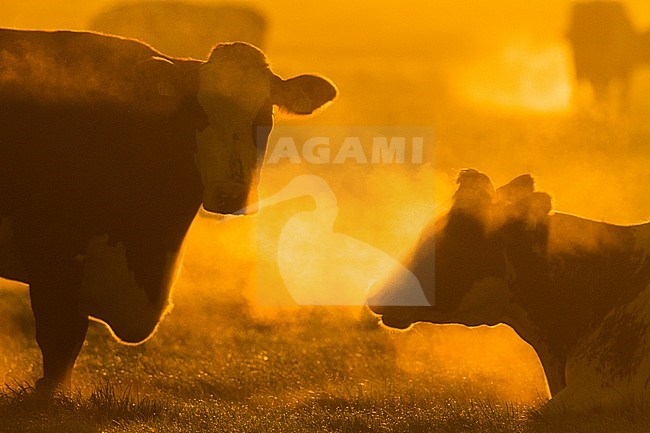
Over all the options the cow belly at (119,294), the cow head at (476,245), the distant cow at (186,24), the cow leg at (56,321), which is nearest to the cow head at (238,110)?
the cow belly at (119,294)

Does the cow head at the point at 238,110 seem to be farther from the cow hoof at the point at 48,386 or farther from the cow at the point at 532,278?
the cow hoof at the point at 48,386

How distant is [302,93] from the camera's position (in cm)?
634

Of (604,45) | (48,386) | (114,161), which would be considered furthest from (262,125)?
(604,45)

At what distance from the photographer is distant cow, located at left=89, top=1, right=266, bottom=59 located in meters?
7.91

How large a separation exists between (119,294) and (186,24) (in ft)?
Answer: 9.03

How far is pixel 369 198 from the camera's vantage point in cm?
788

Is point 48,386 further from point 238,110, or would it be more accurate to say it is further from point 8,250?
point 238,110

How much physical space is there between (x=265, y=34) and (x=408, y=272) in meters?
2.76

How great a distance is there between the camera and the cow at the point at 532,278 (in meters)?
6.08

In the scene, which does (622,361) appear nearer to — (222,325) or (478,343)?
(478,343)

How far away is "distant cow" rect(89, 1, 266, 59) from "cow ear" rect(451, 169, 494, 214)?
2.40m

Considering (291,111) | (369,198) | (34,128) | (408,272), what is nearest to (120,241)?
(34,128)

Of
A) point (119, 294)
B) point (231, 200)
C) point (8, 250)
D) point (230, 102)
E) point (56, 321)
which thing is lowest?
point (56, 321)

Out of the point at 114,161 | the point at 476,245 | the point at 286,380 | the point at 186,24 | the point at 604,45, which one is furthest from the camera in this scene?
the point at 604,45
